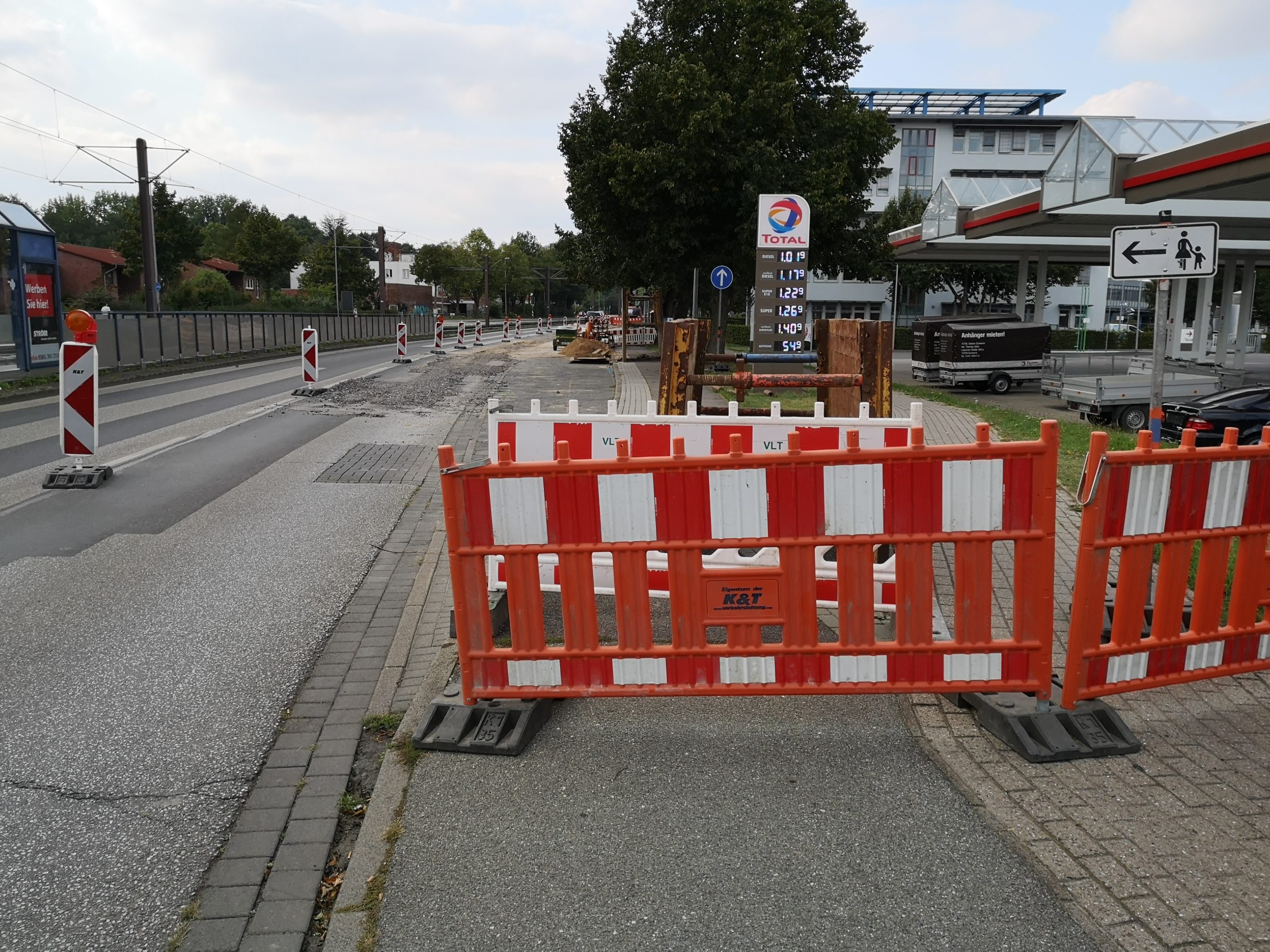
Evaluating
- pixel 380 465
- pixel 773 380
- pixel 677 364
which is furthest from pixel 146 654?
pixel 380 465

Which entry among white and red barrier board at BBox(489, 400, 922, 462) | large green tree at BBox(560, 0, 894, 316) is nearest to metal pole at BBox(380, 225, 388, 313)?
large green tree at BBox(560, 0, 894, 316)

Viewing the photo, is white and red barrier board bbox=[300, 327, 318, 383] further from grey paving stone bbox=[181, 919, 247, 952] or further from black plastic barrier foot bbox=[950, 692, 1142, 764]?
grey paving stone bbox=[181, 919, 247, 952]

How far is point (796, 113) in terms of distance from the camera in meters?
32.2

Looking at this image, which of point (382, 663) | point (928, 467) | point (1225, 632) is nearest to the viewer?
point (928, 467)

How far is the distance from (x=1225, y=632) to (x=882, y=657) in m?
1.63

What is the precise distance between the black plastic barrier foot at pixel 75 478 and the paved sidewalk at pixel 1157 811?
884 centimetres

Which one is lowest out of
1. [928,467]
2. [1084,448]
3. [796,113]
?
[1084,448]

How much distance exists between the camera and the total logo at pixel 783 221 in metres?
18.9

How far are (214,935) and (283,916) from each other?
197mm

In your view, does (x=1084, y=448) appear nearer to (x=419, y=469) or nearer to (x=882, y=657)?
(x=419, y=469)

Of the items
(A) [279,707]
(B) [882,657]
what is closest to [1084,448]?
(B) [882,657]

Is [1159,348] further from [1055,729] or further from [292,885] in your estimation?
[292,885]

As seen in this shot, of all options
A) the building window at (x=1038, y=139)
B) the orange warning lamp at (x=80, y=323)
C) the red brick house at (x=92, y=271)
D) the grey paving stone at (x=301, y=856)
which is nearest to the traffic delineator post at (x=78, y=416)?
the orange warning lamp at (x=80, y=323)

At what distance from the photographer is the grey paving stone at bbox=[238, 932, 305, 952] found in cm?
298
